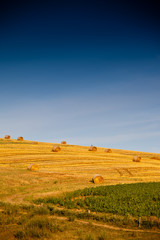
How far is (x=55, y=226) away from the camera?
1255 cm

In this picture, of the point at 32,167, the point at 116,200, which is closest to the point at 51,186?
the point at 32,167

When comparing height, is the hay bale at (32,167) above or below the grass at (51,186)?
above

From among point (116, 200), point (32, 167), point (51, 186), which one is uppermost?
point (32, 167)

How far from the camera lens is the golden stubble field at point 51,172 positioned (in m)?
23.0

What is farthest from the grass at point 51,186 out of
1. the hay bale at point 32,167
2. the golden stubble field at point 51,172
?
the hay bale at point 32,167

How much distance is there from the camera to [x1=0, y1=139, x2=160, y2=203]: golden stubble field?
23031 mm

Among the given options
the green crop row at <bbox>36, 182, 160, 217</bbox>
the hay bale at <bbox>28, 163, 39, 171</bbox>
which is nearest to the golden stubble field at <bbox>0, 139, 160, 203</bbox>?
the hay bale at <bbox>28, 163, 39, 171</bbox>

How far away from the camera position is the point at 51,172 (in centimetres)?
3195

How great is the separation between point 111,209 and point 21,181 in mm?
13312

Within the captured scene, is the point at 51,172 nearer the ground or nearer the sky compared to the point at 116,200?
nearer the sky

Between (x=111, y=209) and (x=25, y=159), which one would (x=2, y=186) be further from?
(x=25, y=159)

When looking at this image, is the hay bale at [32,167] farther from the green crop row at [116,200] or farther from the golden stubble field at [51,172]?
the green crop row at [116,200]

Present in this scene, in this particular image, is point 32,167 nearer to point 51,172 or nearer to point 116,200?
point 51,172

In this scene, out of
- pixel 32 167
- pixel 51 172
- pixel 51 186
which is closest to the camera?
pixel 51 186
